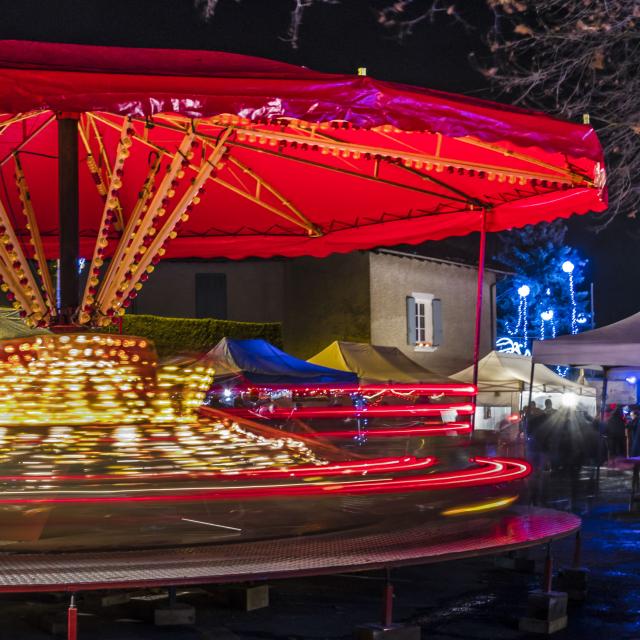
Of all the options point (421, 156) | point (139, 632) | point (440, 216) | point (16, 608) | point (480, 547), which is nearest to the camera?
point (480, 547)

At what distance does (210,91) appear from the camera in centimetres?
588

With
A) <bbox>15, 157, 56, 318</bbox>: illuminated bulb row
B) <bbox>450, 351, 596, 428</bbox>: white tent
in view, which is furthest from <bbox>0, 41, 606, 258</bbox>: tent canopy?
<bbox>450, 351, 596, 428</bbox>: white tent

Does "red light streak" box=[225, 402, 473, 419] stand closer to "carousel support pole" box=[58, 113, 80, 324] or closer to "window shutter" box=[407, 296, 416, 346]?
"carousel support pole" box=[58, 113, 80, 324]

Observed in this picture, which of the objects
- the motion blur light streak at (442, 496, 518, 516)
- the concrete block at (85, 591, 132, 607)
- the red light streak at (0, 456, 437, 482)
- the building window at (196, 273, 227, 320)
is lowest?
the concrete block at (85, 591, 132, 607)

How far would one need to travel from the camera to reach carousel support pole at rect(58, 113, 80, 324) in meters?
7.18

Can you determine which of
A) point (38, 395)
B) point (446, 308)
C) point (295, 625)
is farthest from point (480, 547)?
point (446, 308)

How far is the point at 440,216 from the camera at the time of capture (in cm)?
1066

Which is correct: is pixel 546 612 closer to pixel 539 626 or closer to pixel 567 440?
pixel 539 626

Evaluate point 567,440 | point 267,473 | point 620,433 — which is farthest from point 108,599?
point 620,433

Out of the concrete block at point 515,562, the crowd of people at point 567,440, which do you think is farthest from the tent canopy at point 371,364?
the concrete block at point 515,562

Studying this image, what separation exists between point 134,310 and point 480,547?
3080 cm

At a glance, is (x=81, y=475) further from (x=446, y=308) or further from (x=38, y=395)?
Answer: (x=446, y=308)

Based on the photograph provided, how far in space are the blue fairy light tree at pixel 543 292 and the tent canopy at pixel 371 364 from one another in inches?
1445

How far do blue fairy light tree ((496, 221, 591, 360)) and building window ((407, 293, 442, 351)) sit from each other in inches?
1027
